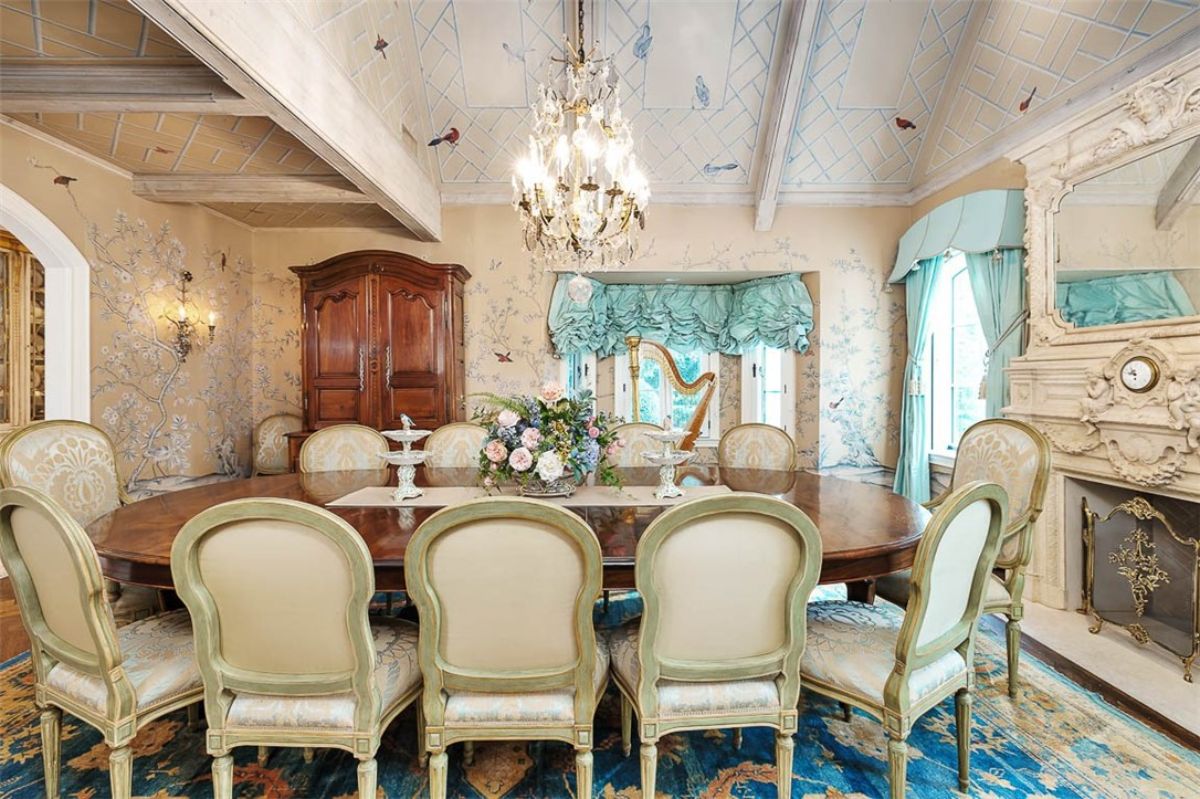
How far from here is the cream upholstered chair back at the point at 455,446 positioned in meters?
3.05

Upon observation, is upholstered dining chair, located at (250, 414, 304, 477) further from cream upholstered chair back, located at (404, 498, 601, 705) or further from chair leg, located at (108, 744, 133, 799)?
cream upholstered chair back, located at (404, 498, 601, 705)

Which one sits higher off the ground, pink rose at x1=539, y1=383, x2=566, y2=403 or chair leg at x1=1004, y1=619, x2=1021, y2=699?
pink rose at x1=539, y1=383, x2=566, y2=403

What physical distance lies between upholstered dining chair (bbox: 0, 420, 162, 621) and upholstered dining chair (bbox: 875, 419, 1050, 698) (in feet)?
9.24

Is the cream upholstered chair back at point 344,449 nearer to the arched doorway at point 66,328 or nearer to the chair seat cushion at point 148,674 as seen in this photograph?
the arched doorway at point 66,328

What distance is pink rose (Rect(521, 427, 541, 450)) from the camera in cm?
189

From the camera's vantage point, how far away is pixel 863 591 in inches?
87.4

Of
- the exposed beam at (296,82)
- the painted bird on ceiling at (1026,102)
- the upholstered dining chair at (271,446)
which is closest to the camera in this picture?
the exposed beam at (296,82)

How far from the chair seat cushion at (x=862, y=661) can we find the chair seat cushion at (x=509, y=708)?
0.66m

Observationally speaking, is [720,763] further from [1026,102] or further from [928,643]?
[1026,102]

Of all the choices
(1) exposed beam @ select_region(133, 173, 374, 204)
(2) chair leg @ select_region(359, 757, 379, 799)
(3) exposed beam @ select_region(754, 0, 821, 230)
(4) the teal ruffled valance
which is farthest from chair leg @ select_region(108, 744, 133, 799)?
(3) exposed beam @ select_region(754, 0, 821, 230)

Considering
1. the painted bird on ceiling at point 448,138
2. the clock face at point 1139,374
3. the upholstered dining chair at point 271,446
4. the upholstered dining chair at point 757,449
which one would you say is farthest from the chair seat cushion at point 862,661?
the upholstered dining chair at point 271,446

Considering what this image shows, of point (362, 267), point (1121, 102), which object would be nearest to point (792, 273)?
point (1121, 102)

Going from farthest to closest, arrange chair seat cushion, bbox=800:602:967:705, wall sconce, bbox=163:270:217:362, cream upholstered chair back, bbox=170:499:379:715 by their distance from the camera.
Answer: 1. wall sconce, bbox=163:270:217:362
2. chair seat cushion, bbox=800:602:967:705
3. cream upholstered chair back, bbox=170:499:379:715

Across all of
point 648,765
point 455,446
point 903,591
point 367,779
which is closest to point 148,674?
point 367,779
